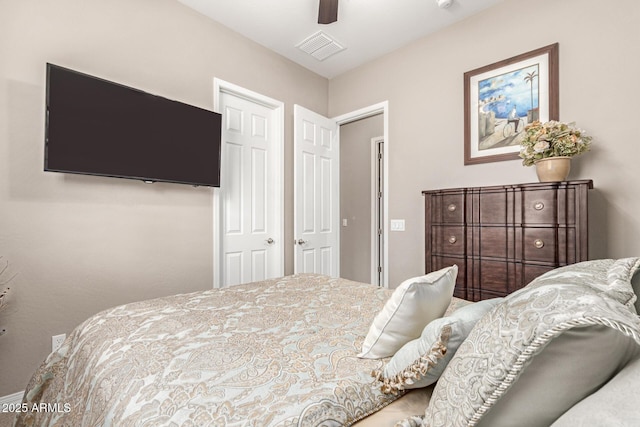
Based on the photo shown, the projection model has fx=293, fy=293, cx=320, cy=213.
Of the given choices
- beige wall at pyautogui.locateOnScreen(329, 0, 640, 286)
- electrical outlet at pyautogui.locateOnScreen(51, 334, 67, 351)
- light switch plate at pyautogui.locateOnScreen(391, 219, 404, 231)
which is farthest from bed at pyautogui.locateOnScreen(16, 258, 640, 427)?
light switch plate at pyautogui.locateOnScreen(391, 219, 404, 231)

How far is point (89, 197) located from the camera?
6.75ft

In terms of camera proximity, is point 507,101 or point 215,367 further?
point 507,101

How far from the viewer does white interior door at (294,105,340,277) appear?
3.27 m

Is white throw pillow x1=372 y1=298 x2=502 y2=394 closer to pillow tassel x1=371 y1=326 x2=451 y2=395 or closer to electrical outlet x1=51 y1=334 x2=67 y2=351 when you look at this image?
pillow tassel x1=371 y1=326 x2=451 y2=395

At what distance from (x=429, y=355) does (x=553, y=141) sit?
77.2 inches

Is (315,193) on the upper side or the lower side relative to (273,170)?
lower

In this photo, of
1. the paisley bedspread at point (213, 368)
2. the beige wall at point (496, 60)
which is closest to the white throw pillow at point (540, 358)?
the paisley bedspread at point (213, 368)

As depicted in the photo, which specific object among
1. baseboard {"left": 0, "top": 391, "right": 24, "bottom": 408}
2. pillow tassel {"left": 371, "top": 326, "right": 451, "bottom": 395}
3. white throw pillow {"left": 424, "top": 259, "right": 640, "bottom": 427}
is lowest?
baseboard {"left": 0, "top": 391, "right": 24, "bottom": 408}

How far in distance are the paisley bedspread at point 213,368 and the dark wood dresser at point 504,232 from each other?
1.09m

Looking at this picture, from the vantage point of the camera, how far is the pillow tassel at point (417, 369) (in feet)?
2.26

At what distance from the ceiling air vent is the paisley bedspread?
263 centimetres

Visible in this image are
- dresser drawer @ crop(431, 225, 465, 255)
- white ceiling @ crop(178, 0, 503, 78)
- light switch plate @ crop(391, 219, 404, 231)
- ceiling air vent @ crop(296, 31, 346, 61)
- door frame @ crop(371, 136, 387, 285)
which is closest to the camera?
dresser drawer @ crop(431, 225, 465, 255)

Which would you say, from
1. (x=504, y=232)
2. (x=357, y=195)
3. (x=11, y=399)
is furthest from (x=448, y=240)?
(x=11, y=399)

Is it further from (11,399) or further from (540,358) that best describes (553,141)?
(11,399)
